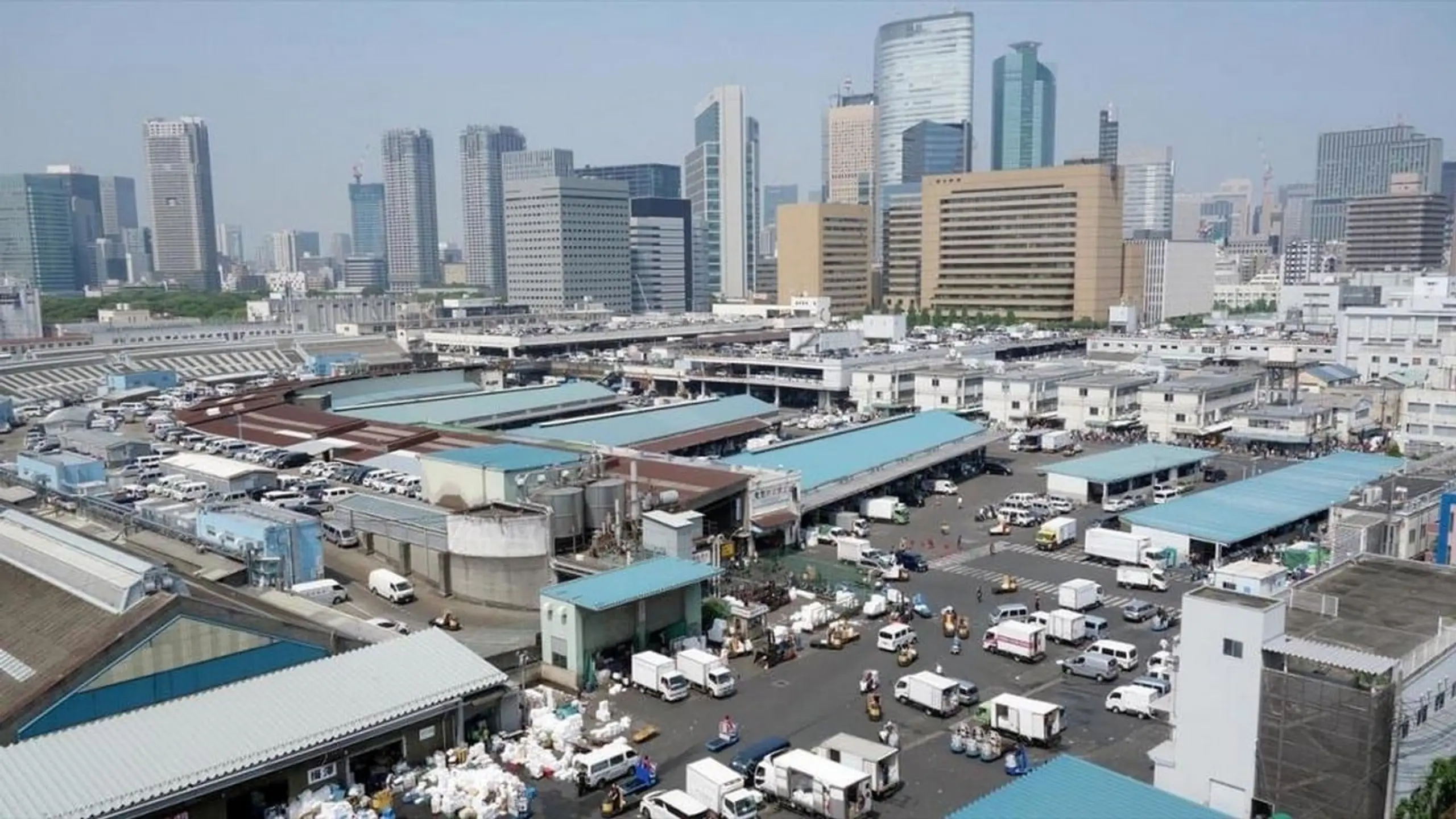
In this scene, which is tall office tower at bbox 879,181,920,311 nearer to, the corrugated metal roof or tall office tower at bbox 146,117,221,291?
the corrugated metal roof

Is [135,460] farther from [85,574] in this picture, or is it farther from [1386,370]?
[1386,370]

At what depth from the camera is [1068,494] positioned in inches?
1185

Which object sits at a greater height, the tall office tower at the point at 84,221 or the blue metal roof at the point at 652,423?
the tall office tower at the point at 84,221

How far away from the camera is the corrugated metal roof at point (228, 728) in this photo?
10.9m

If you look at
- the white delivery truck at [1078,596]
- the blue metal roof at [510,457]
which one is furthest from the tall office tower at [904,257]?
the white delivery truck at [1078,596]

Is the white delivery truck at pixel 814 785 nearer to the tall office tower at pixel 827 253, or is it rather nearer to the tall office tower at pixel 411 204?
the tall office tower at pixel 827 253

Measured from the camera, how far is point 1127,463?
30.9 m

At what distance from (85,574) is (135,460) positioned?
22.0 metres

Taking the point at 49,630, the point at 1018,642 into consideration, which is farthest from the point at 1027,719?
the point at 49,630

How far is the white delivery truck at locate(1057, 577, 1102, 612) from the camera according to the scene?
791 inches

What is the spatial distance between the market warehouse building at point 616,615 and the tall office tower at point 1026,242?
7240 cm

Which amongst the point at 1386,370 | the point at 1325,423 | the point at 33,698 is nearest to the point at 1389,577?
the point at 33,698

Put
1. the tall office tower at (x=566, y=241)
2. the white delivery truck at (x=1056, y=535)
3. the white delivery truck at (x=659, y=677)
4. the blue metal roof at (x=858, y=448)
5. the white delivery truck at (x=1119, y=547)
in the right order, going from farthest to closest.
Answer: the tall office tower at (x=566, y=241)
the blue metal roof at (x=858, y=448)
the white delivery truck at (x=1056, y=535)
the white delivery truck at (x=1119, y=547)
the white delivery truck at (x=659, y=677)

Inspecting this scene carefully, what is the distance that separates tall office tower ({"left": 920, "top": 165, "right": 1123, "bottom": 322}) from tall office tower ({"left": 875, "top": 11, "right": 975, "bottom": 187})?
9710 cm
